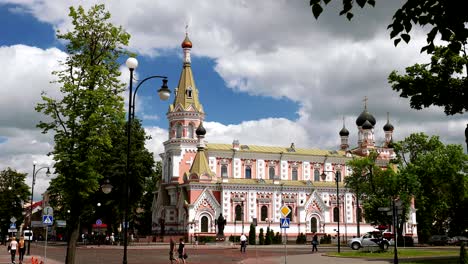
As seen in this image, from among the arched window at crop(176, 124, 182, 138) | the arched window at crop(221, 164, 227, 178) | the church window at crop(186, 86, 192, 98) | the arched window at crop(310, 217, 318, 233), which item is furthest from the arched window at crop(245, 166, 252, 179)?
the church window at crop(186, 86, 192, 98)

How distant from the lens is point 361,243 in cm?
4725

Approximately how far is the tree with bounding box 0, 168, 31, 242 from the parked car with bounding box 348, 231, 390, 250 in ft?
160

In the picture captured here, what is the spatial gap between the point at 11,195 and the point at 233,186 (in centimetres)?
3174

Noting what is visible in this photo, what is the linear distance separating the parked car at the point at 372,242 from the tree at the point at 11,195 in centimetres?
4890

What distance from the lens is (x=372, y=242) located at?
149 ft

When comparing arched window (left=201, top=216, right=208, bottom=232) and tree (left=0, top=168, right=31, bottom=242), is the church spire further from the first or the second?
tree (left=0, top=168, right=31, bottom=242)

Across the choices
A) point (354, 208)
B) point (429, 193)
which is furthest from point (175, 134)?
point (429, 193)

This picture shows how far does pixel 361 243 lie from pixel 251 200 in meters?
32.8

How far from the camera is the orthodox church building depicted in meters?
76.2

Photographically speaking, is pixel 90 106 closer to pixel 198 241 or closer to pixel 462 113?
pixel 462 113

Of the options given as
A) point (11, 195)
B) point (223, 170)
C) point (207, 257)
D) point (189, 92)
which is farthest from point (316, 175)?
point (207, 257)

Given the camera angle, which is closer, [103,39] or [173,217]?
[103,39]

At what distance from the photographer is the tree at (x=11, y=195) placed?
73.1 metres

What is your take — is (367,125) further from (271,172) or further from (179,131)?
(179,131)
